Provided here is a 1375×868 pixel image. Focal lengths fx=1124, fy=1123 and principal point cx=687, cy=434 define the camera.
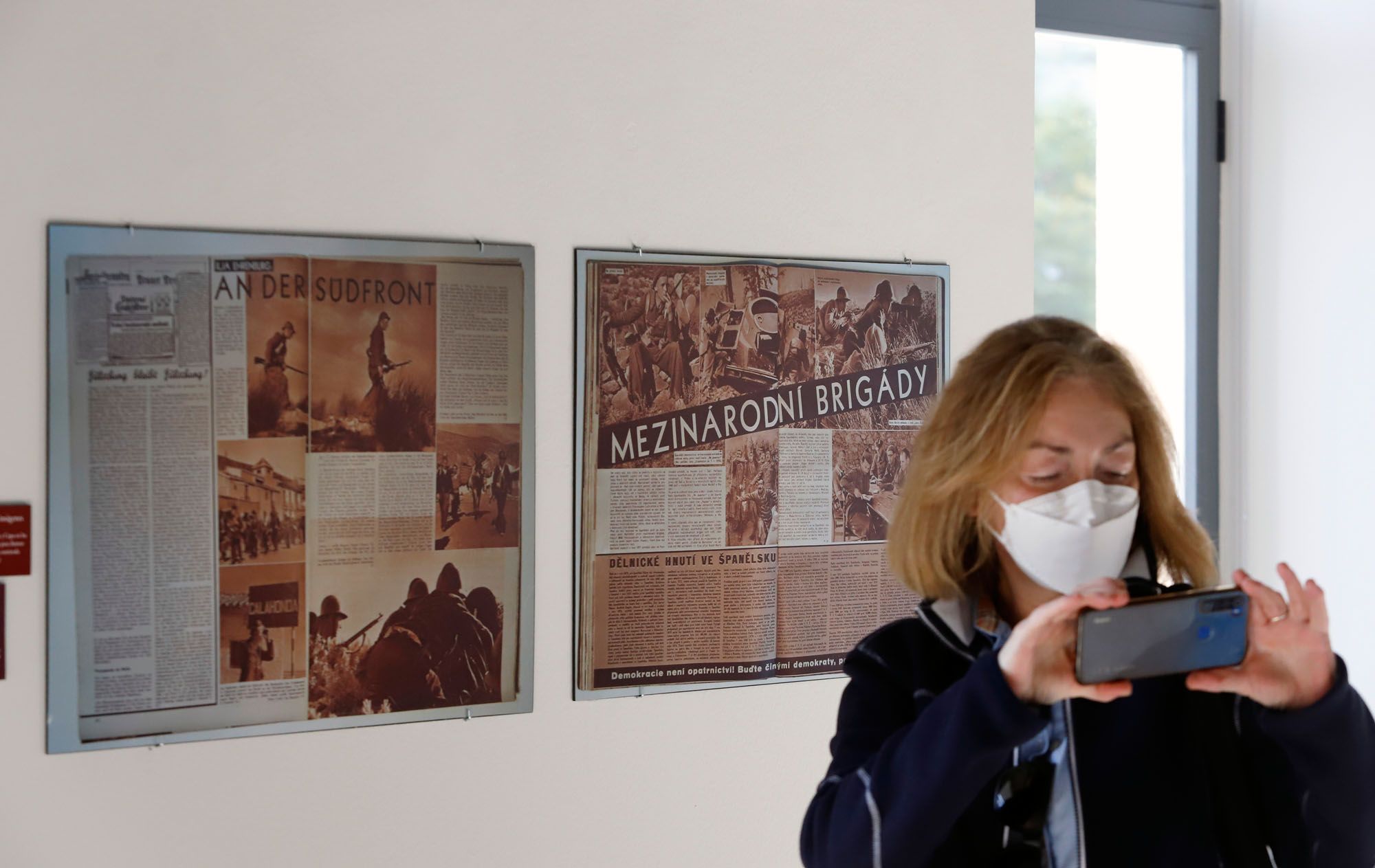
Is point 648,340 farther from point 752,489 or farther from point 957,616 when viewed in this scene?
point 957,616

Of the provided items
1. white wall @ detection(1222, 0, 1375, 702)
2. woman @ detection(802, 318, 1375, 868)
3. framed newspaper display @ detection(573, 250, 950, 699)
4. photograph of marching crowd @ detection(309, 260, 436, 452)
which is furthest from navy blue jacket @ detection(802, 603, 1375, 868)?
white wall @ detection(1222, 0, 1375, 702)

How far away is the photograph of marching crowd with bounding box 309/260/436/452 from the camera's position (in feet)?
5.93

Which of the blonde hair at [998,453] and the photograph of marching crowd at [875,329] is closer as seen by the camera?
the blonde hair at [998,453]

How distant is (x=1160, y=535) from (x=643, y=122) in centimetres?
116

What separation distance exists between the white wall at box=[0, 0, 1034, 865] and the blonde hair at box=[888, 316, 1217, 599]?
839mm

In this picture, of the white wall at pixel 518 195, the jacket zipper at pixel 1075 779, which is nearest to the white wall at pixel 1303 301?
the white wall at pixel 518 195

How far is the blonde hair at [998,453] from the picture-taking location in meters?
1.18

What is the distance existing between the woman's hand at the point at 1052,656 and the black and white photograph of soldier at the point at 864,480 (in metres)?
1.08

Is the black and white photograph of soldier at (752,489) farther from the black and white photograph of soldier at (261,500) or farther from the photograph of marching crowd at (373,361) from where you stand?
the black and white photograph of soldier at (261,500)

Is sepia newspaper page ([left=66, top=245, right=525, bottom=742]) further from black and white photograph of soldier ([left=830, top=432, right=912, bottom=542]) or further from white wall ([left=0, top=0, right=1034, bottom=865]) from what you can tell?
black and white photograph of soldier ([left=830, top=432, right=912, bottom=542])

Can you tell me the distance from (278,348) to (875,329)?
1.08 m

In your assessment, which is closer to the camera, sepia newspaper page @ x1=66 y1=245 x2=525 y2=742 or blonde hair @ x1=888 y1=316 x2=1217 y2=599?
blonde hair @ x1=888 y1=316 x2=1217 y2=599

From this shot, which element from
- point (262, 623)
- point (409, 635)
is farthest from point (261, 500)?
point (409, 635)

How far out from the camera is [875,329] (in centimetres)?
216
